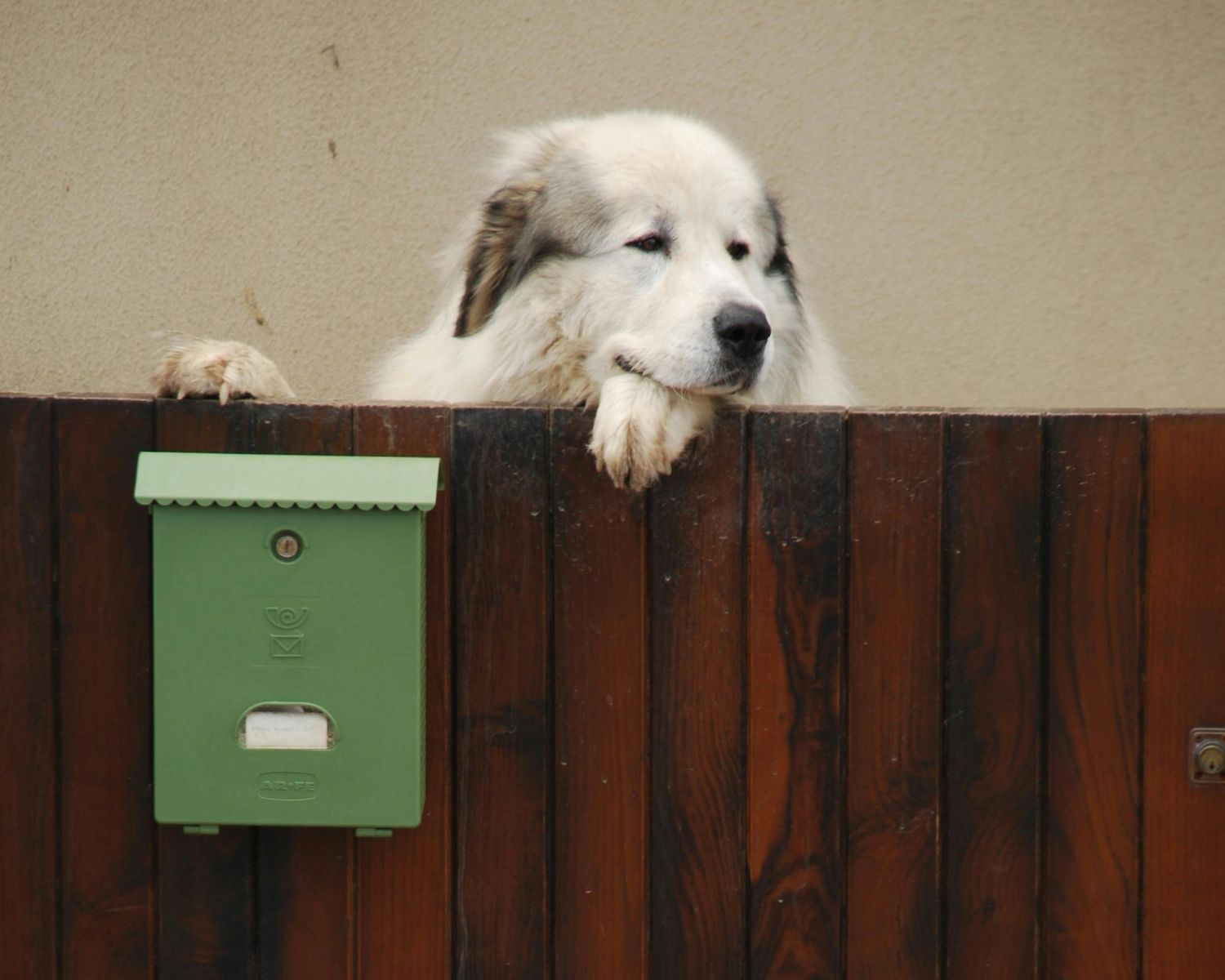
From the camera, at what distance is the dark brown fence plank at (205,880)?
7.16 feet

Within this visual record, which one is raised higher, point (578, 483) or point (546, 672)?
point (578, 483)

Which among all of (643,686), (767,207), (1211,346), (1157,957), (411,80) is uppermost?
(411,80)

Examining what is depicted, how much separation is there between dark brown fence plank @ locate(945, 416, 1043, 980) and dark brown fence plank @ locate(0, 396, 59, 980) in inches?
61.7

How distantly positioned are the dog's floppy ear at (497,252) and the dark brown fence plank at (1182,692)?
5.28 ft

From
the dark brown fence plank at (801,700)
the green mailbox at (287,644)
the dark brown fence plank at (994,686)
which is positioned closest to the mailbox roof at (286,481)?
the green mailbox at (287,644)

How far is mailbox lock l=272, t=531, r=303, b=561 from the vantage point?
206 cm

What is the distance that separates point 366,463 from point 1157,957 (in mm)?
1582

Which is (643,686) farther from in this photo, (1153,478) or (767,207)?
(767,207)

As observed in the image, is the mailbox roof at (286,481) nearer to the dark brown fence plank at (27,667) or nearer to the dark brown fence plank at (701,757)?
the dark brown fence plank at (27,667)

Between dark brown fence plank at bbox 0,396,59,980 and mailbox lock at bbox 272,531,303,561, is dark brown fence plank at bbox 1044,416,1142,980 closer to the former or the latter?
mailbox lock at bbox 272,531,303,561

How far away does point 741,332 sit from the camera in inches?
104

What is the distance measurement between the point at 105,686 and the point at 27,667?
14 cm

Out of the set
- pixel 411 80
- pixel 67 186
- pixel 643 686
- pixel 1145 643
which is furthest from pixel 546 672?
pixel 67 186

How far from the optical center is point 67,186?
4062 mm
